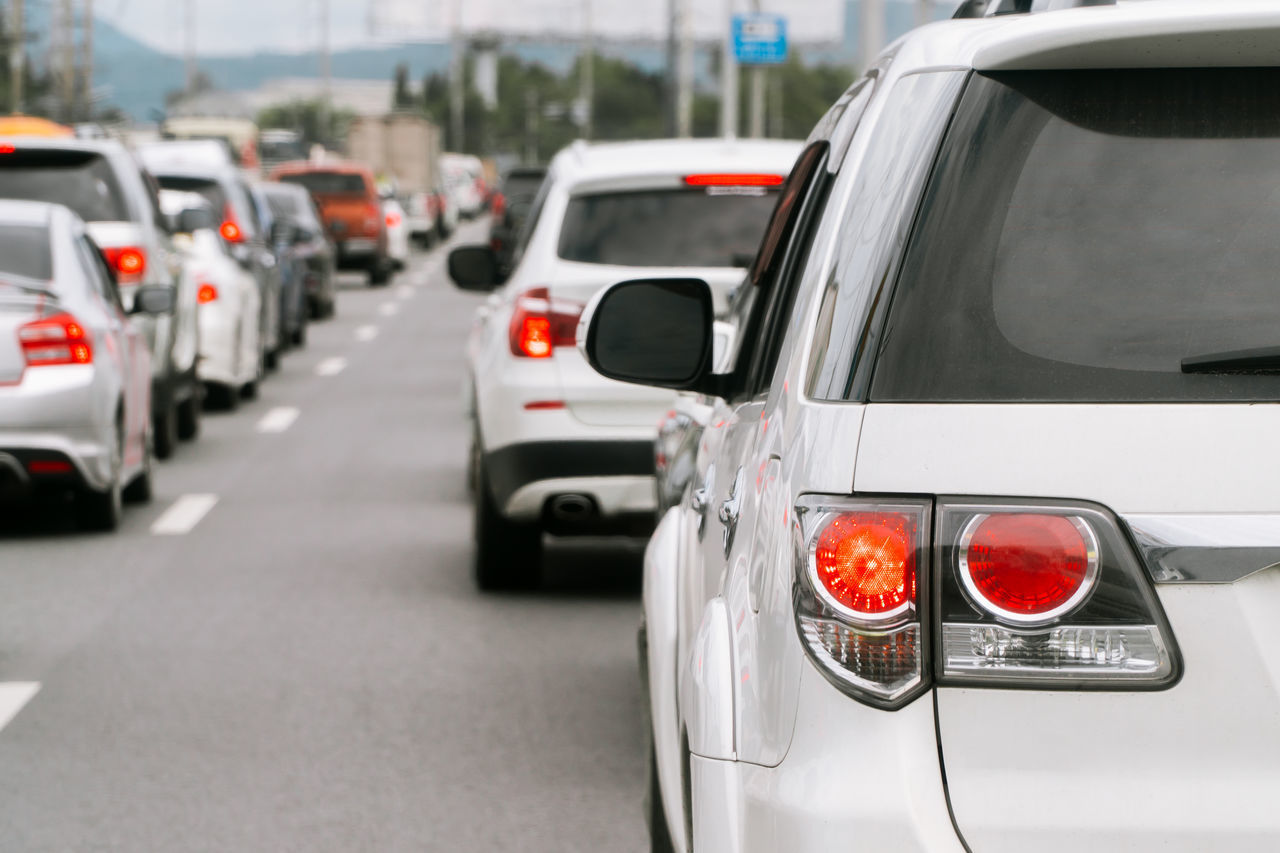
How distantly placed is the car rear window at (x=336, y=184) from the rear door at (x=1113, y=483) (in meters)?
33.5

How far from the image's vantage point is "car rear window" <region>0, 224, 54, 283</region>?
33.5ft

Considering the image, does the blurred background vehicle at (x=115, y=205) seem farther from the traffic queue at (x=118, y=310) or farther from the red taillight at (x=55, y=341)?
the red taillight at (x=55, y=341)

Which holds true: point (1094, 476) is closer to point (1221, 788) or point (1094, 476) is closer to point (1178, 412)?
point (1178, 412)

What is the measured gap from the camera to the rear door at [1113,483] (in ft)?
8.11

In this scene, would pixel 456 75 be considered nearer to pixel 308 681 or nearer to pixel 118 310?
pixel 118 310

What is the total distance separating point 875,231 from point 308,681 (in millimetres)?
4444

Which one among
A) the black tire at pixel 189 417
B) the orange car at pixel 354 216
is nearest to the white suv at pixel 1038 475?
the black tire at pixel 189 417

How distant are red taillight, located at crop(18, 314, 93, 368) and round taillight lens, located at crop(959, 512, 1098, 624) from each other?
25.6 feet

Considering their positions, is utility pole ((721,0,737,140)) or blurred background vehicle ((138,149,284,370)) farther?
utility pole ((721,0,737,140))

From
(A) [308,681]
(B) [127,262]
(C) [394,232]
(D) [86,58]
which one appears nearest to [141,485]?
(B) [127,262]

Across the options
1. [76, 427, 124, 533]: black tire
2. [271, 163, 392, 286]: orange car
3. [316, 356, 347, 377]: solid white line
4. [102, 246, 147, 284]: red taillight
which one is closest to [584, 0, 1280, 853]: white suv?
[76, 427, 124, 533]: black tire

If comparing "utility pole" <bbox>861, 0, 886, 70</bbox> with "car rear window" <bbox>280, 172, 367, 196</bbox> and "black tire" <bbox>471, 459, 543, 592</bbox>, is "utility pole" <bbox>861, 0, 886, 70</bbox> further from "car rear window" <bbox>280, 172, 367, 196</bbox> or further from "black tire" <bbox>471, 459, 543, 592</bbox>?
"car rear window" <bbox>280, 172, 367, 196</bbox>

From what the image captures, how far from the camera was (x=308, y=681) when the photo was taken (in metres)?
6.86

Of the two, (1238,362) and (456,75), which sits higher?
(456,75)
